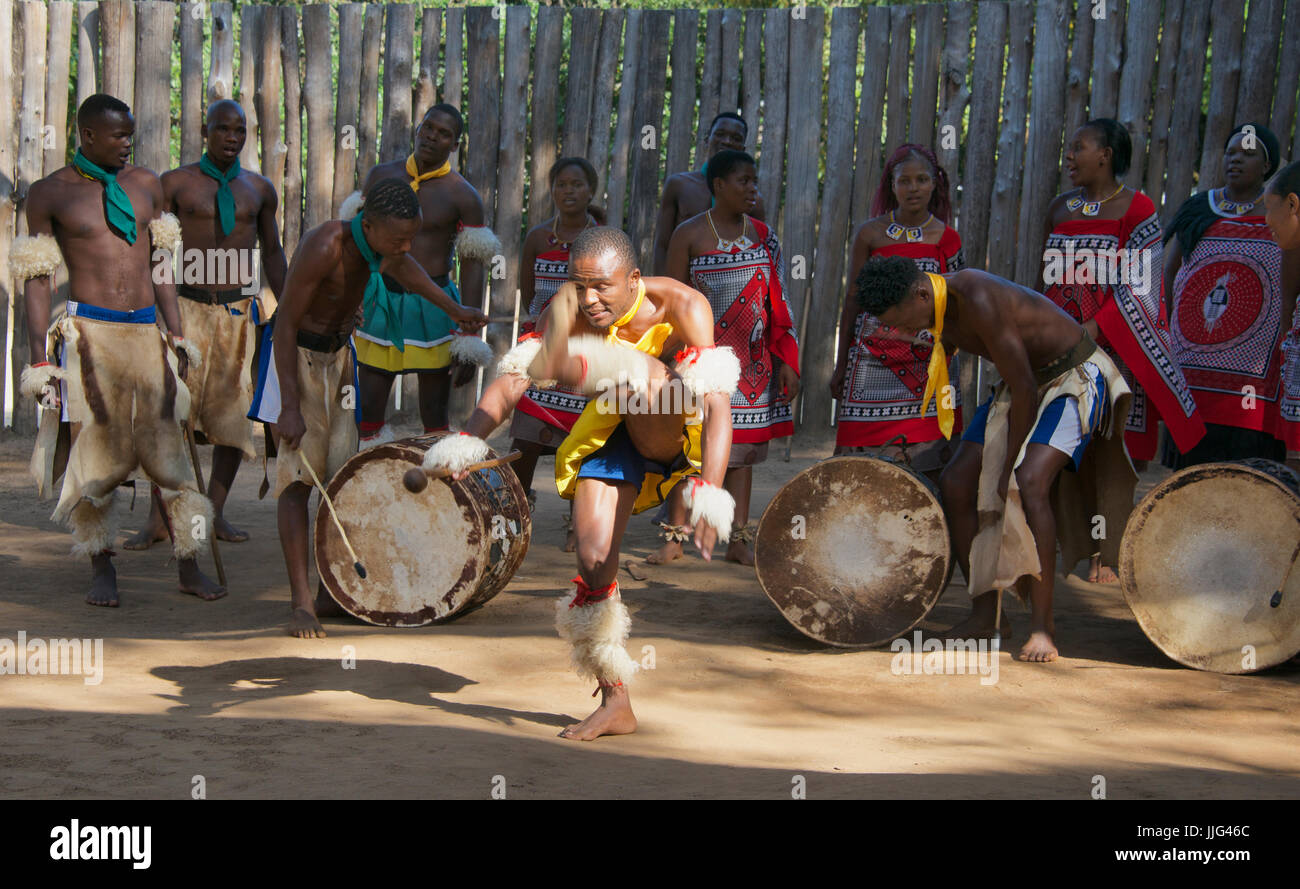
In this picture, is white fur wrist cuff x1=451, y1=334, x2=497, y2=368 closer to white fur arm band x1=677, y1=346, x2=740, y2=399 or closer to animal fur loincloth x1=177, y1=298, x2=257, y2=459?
animal fur loincloth x1=177, y1=298, x2=257, y2=459

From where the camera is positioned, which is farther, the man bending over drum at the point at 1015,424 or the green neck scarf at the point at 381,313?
the green neck scarf at the point at 381,313

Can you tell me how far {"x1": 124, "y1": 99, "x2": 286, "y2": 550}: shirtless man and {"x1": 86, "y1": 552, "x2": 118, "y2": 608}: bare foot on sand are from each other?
1000mm

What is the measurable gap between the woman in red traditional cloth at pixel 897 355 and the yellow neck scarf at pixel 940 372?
0.45ft

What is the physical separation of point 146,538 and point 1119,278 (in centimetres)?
507

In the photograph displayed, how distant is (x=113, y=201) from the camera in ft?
19.6

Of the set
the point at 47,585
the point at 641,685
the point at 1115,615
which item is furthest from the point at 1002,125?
the point at 47,585

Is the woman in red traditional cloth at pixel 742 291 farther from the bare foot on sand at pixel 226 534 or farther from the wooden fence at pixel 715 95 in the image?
the wooden fence at pixel 715 95

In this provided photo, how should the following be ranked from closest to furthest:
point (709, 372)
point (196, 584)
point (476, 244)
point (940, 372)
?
point (709, 372) → point (940, 372) → point (196, 584) → point (476, 244)

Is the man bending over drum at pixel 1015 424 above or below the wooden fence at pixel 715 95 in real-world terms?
below

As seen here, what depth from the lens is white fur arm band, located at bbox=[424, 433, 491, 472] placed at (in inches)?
156

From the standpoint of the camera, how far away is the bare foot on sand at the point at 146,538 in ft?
23.1

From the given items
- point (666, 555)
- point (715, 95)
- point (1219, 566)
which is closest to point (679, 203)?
point (666, 555)

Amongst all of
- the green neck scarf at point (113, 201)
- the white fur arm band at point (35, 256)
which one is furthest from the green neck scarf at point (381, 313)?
the white fur arm band at point (35, 256)

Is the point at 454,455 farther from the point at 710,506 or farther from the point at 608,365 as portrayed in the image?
the point at 710,506
